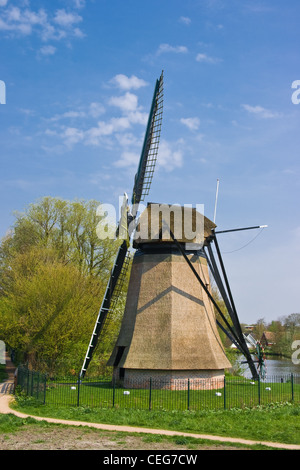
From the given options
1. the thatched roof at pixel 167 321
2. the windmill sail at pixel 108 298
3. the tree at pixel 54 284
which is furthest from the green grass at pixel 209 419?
the tree at pixel 54 284

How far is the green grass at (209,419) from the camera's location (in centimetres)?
1313

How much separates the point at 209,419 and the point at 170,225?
10.1 metres

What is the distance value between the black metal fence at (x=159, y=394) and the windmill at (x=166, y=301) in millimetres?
482

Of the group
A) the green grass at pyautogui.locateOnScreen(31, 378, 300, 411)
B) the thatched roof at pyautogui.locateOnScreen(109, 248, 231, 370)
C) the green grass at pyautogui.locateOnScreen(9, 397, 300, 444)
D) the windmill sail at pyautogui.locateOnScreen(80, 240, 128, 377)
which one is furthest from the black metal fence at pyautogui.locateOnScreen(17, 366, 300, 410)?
the windmill sail at pyautogui.locateOnScreen(80, 240, 128, 377)

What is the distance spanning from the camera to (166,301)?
72.6 ft

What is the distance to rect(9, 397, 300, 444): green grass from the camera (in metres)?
13.1

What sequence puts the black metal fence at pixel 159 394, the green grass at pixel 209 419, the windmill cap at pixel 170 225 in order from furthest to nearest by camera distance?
the windmill cap at pixel 170 225 < the black metal fence at pixel 159 394 < the green grass at pixel 209 419

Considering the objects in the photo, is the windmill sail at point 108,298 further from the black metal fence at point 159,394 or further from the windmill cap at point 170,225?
the black metal fence at point 159,394

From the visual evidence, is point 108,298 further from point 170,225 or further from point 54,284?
point 54,284

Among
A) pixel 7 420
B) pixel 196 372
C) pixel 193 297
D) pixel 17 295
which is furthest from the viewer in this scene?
pixel 17 295
